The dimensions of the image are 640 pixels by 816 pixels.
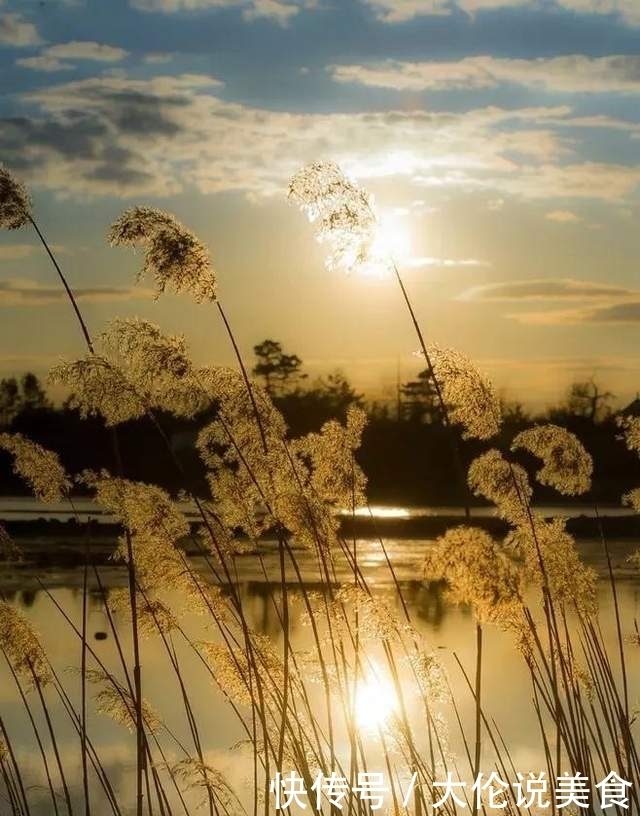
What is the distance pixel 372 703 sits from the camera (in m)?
4.53

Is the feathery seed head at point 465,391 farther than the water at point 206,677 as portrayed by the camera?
No

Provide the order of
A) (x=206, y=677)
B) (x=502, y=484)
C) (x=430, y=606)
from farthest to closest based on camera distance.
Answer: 1. (x=430, y=606)
2. (x=206, y=677)
3. (x=502, y=484)

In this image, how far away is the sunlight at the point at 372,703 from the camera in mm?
4402

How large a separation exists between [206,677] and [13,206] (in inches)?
361

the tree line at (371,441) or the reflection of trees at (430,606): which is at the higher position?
the tree line at (371,441)

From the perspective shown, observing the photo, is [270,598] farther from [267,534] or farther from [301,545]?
[301,545]

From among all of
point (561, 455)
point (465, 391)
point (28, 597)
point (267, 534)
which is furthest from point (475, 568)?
point (267, 534)

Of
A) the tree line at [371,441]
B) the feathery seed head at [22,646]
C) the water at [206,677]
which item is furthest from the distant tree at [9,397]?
the feathery seed head at [22,646]

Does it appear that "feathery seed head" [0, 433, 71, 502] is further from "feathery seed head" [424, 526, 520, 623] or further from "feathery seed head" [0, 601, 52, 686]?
"feathery seed head" [424, 526, 520, 623]

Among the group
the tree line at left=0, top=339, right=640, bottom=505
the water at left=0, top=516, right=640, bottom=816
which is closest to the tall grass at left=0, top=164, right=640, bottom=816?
the water at left=0, top=516, right=640, bottom=816

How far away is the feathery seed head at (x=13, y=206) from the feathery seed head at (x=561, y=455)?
1956 millimetres

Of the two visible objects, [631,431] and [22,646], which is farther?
[631,431]

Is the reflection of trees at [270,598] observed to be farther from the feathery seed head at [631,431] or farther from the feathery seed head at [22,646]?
the feathery seed head at [22,646]

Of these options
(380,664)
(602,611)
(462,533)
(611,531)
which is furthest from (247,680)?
(611,531)
